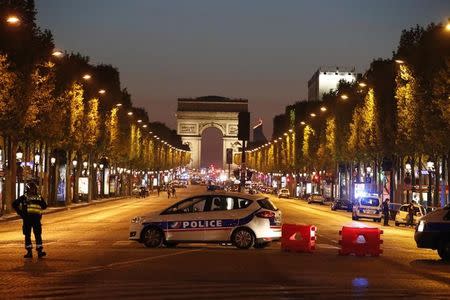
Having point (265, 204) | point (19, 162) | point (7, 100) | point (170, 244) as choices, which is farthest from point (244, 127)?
point (170, 244)

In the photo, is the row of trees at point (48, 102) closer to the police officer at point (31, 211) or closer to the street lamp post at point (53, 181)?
the street lamp post at point (53, 181)

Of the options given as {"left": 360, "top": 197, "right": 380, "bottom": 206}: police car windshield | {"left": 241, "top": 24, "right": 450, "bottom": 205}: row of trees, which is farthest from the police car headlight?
{"left": 360, "top": 197, "right": 380, "bottom": 206}: police car windshield

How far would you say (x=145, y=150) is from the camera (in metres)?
156

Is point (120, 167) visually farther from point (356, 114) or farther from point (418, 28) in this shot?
point (418, 28)

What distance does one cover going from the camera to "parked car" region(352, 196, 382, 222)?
2527 inches

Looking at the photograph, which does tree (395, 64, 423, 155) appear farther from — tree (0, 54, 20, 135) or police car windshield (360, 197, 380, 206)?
tree (0, 54, 20, 135)

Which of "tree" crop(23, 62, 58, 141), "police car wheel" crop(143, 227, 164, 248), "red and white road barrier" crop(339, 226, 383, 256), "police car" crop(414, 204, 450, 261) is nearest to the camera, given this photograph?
"police car" crop(414, 204, 450, 261)

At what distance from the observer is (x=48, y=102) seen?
6241 cm

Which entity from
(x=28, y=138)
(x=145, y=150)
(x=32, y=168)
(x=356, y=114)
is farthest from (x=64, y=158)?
(x=145, y=150)

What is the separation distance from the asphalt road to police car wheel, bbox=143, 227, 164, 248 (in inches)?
17.4

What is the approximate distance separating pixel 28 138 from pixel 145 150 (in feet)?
300

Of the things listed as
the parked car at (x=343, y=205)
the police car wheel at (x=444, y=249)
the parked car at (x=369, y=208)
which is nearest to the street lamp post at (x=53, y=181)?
the parked car at (x=343, y=205)

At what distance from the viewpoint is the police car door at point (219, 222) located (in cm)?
2977

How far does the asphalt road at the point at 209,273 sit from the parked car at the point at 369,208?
31102mm
